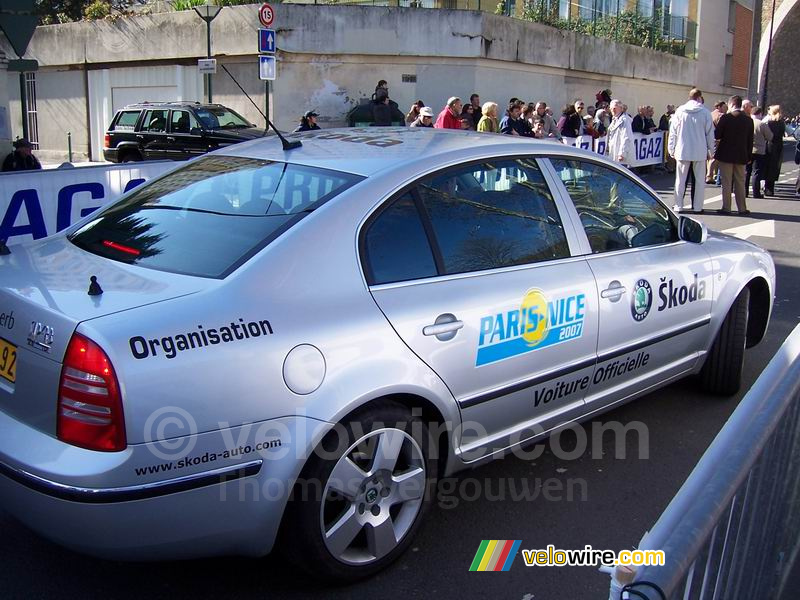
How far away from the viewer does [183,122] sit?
1756 centimetres

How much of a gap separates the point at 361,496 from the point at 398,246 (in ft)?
3.26

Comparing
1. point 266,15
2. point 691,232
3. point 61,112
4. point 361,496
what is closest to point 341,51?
point 266,15

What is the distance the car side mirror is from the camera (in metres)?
4.70

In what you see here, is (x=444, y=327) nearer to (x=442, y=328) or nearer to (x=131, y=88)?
(x=442, y=328)

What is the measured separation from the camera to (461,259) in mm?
3471

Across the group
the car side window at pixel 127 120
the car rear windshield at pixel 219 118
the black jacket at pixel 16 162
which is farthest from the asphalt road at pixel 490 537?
the car side window at pixel 127 120

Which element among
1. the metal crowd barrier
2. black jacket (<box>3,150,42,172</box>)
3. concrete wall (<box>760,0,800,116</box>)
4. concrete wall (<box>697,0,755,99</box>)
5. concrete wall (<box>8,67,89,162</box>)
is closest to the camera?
the metal crowd barrier

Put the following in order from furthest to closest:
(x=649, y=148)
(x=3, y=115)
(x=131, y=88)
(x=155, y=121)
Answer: (x=131, y=88), (x=649, y=148), (x=155, y=121), (x=3, y=115)

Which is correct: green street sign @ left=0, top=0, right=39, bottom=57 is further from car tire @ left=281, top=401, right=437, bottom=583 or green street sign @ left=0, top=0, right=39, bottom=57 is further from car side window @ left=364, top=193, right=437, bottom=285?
car tire @ left=281, top=401, right=437, bottom=583

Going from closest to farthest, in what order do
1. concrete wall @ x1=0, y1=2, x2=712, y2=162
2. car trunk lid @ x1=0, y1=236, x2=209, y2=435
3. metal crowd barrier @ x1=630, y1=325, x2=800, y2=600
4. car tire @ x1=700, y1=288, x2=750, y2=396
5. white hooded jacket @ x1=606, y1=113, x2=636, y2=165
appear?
metal crowd barrier @ x1=630, y1=325, x2=800, y2=600 → car trunk lid @ x1=0, y1=236, x2=209, y2=435 → car tire @ x1=700, y1=288, x2=750, y2=396 → white hooded jacket @ x1=606, y1=113, x2=636, y2=165 → concrete wall @ x1=0, y1=2, x2=712, y2=162

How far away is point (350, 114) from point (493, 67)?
4.57 metres

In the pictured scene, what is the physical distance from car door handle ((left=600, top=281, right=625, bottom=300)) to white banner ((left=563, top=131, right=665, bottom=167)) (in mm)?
14064

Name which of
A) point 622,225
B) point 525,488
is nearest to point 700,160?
point 622,225

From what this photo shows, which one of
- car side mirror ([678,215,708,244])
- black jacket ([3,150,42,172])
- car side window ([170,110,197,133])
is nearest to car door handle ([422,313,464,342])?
car side mirror ([678,215,708,244])
